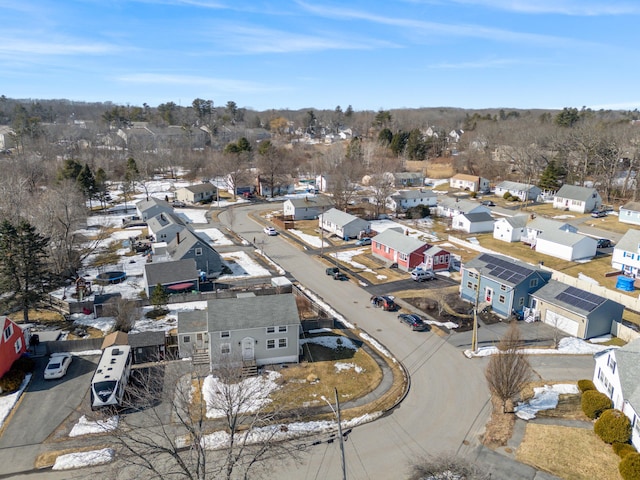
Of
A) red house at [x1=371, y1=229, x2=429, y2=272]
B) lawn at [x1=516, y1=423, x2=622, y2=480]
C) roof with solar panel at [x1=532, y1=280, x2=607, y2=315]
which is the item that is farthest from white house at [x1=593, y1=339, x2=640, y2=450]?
red house at [x1=371, y1=229, x2=429, y2=272]

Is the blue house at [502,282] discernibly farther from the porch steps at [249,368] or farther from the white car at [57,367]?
the white car at [57,367]

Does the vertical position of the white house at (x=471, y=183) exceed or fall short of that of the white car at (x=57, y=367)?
it exceeds it

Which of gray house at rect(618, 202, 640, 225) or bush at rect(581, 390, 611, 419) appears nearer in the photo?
bush at rect(581, 390, 611, 419)

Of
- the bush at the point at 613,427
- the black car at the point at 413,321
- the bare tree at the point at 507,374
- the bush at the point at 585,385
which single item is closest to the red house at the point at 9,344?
the black car at the point at 413,321

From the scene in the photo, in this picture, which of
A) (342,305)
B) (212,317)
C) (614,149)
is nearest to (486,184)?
(614,149)

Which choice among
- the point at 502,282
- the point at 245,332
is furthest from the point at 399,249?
the point at 245,332

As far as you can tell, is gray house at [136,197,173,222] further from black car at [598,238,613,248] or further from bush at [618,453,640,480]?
bush at [618,453,640,480]
